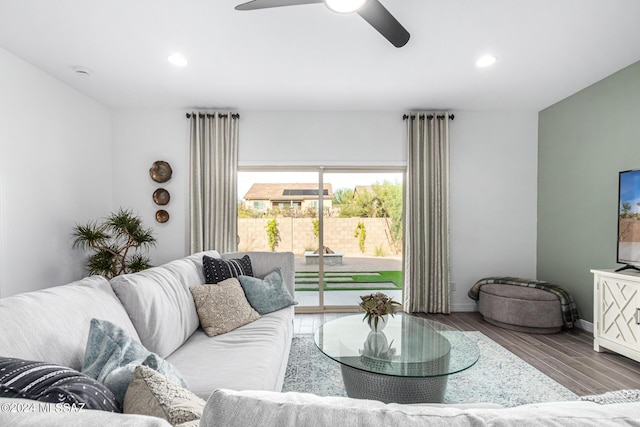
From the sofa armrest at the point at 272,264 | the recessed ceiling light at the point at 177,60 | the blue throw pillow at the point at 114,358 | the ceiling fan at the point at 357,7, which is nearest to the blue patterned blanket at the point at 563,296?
the sofa armrest at the point at 272,264

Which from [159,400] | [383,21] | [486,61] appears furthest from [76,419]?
[486,61]

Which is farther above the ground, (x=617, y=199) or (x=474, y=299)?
(x=617, y=199)

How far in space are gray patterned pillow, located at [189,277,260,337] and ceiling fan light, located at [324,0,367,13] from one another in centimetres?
200

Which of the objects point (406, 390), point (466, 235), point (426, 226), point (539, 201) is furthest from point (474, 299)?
point (406, 390)

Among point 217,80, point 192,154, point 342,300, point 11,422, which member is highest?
point 217,80

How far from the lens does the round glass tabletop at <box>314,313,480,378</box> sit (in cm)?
189

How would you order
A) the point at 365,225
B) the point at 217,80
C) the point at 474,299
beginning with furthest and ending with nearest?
1. the point at 365,225
2. the point at 474,299
3. the point at 217,80

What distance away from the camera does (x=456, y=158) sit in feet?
14.9

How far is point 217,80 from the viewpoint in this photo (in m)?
3.51

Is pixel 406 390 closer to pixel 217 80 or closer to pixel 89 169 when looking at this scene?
pixel 217 80

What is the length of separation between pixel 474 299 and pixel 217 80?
4.04 metres

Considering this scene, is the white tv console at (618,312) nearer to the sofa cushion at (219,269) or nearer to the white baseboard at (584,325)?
the white baseboard at (584,325)

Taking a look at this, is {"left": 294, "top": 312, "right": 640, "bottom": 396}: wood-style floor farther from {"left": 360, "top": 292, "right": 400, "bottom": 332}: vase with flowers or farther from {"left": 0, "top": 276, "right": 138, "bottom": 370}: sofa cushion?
{"left": 0, "top": 276, "right": 138, "bottom": 370}: sofa cushion

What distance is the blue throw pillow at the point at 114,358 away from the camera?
3.20 feet
